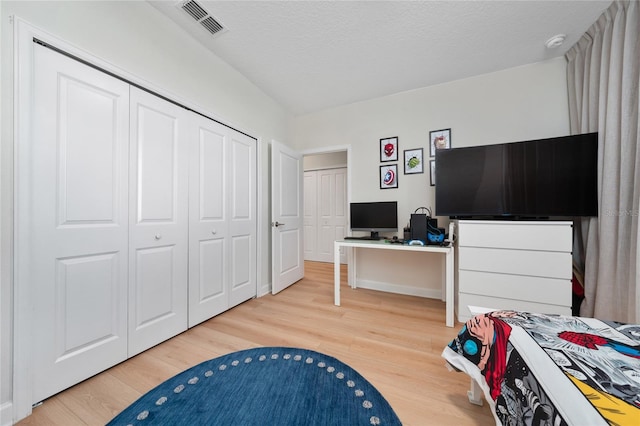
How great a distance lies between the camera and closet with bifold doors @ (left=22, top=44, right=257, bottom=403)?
46.1 inches

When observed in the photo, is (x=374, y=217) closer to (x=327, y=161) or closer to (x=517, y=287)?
(x=517, y=287)

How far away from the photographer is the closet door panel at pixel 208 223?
1.97m

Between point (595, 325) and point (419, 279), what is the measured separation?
186 centimetres

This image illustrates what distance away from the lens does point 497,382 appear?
84 cm

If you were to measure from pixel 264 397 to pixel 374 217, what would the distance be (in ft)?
7.11

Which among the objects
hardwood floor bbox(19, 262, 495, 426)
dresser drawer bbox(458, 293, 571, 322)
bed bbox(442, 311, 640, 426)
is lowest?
hardwood floor bbox(19, 262, 495, 426)

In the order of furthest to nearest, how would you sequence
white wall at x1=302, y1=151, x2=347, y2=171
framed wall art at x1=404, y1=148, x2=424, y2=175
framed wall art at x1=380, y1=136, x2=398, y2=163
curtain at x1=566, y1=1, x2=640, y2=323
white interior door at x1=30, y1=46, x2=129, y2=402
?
white wall at x1=302, y1=151, x2=347, y2=171 → framed wall art at x1=380, y1=136, x2=398, y2=163 → framed wall art at x1=404, y1=148, x2=424, y2=175 → curtain at x1=566, y1=1, x2=640, y2=323 → white interior door at x1=30, y1=46, x2=129, y2=402

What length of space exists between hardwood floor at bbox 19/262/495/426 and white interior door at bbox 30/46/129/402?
21 centimetres

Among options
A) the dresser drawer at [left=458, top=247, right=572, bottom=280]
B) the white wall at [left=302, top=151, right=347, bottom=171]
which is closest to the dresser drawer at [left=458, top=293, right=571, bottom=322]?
the dresser drawer at [left=458, top=247, right=572, bottom=280]

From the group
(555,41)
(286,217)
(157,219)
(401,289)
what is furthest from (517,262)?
(157,219)

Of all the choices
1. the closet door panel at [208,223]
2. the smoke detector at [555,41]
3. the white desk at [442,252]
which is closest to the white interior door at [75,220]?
the closet door panel at [208,223]

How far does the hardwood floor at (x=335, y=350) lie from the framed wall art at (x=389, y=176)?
1.43m

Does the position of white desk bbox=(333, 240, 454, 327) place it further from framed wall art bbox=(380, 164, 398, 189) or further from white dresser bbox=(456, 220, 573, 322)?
framed wall art bbox=(380, 164, 398, 189)

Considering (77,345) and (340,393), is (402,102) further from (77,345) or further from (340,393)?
(77,345)
